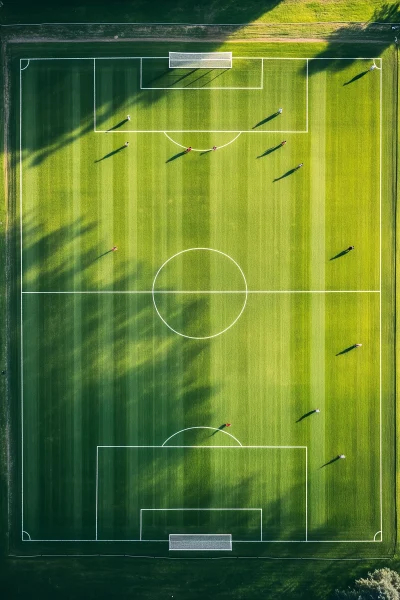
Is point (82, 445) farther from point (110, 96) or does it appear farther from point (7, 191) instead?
point (110, 96)

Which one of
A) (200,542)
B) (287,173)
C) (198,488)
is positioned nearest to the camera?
(200,542)

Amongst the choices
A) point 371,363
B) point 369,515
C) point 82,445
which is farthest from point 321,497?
point 82,445

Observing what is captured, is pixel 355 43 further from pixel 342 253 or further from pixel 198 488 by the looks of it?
pixel 198 488

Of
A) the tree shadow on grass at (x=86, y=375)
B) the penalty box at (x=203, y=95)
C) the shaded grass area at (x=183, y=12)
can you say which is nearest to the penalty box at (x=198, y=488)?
the tree shadow on grass at (x=86, y=375)

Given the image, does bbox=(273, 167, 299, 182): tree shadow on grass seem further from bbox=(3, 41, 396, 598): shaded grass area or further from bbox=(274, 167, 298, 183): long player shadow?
bbox=(3, 41, 396, 598): shaded grass area

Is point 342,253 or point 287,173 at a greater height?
point 287,173

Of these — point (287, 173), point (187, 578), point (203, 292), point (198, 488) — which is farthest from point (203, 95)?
point (187, 578)

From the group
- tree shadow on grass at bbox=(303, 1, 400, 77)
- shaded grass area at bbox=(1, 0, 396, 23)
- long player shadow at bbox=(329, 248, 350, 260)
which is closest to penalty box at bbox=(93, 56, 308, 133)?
tree shadow on grass at bbox=(303, 1, 400, 77)

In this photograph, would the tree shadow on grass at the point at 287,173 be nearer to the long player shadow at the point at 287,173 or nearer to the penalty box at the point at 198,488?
the long player shadow at the point at 287,173
